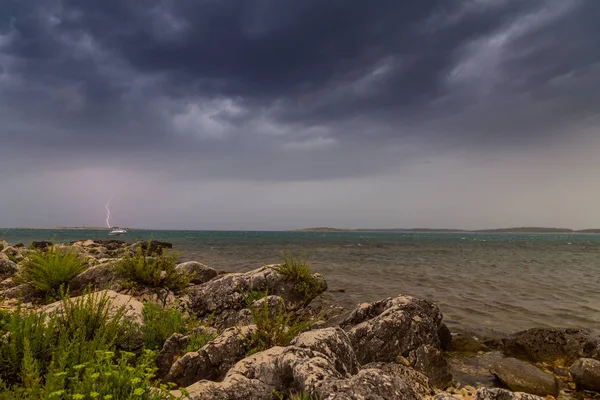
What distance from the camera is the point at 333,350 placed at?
5.24 metres

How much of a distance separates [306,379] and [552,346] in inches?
331

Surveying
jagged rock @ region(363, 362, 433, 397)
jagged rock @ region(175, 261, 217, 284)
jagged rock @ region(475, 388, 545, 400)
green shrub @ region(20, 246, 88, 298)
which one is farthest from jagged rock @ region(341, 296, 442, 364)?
green shrub @ region(20, 246, 88, 298)

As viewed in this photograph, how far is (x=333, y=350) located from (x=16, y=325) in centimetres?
461

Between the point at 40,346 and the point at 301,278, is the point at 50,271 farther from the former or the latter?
the point at 301,278

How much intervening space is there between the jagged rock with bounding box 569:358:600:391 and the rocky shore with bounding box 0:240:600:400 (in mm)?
17

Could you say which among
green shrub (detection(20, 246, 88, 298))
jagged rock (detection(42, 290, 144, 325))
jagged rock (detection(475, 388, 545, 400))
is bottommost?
jagged rock (detection(475, 388, 545, 400))

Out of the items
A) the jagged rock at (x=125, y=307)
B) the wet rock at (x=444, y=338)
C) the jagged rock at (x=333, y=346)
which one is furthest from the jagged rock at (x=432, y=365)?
the jagged rock at (x=125, y=307)

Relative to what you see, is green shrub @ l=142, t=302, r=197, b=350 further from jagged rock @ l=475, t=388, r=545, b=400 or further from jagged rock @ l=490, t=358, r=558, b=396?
jagged rock @ l=490, t=358, r=558, b=396

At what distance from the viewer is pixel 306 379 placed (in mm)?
4145

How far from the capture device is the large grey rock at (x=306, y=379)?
392 cm

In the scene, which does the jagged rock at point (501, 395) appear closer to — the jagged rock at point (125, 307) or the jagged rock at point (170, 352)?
the jagged rock at point (170, 352)

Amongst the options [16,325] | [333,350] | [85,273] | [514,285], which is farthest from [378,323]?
[514,285]

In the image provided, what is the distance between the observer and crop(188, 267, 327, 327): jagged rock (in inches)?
384

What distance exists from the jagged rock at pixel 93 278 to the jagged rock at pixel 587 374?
493 inches
